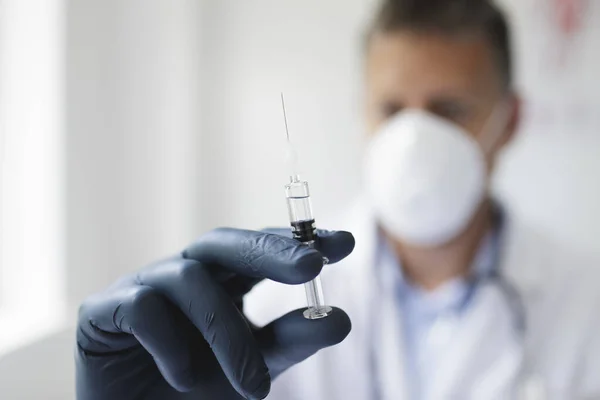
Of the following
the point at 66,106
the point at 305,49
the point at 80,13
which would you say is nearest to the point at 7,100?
the point at 66,106

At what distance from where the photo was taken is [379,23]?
1475 millimetres

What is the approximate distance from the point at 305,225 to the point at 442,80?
84 cm

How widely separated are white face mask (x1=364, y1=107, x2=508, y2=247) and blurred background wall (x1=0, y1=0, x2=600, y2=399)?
26 centimetres

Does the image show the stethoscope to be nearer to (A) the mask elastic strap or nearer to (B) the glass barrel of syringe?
(A) the mask elastic strap

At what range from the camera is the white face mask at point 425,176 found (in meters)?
1.22

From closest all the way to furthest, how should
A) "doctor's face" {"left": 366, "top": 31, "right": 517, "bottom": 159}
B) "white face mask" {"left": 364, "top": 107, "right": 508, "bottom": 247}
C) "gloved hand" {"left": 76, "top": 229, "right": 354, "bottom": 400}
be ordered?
"gloved hand" {"left": 76, "top": 229, "right": 354, "bottom": 400} < "white face mask" {"left": 364, "top": 107, "right": 508, "bottom": 247} < "doctor's face" {"left": 366, "top": 31, "right": 517, "bottom": 159}

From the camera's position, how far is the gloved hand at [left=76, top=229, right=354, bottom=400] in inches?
25.6

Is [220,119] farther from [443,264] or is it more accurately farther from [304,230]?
[304,230]

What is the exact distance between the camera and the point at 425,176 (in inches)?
47.9

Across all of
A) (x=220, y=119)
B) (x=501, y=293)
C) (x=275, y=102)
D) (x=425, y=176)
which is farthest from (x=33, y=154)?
(x=501, y=293)

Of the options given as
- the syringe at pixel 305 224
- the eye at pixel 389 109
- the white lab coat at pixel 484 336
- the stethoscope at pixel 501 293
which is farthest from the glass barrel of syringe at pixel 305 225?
the eye at pixel 389 109

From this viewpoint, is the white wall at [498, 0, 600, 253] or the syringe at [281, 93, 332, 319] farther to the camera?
the white wall at [498, 0, 600, 253]

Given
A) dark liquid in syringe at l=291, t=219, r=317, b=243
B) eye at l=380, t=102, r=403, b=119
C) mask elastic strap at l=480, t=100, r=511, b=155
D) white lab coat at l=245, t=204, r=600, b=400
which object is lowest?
white lab coat at l=245, t=204, r=600, b=400

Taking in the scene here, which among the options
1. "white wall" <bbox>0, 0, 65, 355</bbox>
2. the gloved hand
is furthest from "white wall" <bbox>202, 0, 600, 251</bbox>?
the gloved hand
